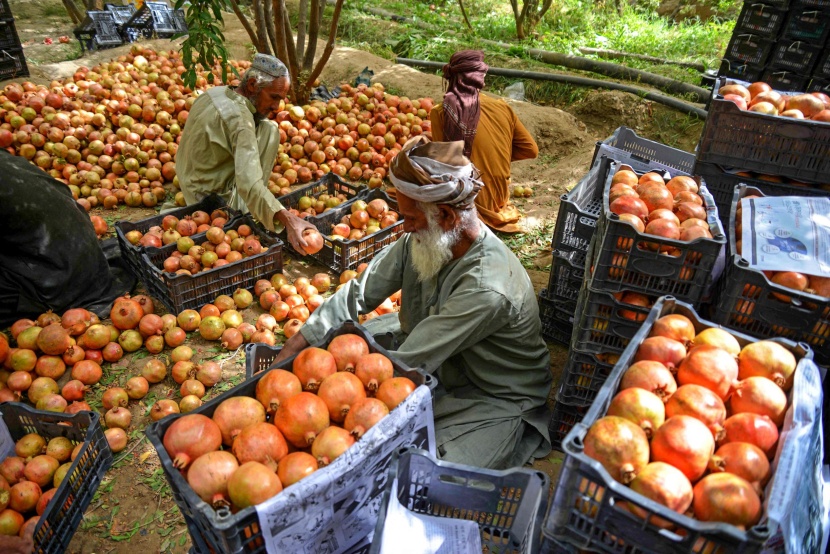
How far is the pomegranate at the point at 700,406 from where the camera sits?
5.18 feet

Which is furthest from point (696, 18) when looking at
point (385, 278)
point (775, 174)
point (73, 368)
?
point (73, 368)

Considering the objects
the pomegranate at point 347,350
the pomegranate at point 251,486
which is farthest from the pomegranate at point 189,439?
the pomegranate at point 347,350

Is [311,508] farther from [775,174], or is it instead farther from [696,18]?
[696,18]

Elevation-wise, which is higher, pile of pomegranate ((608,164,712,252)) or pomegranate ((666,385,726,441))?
pile of pomegranate ((608,164,712,252))

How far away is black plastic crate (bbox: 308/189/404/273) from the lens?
4.48m

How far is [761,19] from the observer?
5.82 metres

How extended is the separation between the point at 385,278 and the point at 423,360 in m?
0.67

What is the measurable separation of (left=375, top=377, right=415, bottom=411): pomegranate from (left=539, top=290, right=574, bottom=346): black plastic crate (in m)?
2.03

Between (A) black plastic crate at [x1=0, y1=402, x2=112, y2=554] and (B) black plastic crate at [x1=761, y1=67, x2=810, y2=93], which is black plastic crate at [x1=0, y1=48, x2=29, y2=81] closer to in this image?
(A) black plastic crate at [x1=0, y1=402, x2=112, y2=554]

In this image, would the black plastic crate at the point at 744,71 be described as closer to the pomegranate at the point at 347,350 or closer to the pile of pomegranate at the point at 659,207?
the pile of pomegranate at the point at 659,207

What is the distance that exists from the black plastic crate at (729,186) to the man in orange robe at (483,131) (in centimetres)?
226

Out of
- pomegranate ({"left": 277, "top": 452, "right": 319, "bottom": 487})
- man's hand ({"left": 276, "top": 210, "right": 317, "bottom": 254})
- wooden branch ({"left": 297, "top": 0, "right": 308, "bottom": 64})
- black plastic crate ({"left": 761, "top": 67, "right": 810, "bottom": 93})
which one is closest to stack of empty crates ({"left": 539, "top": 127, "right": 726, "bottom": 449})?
pomegranate ({"left": 277, "top": 452, "right": 319, "bottom": 487})

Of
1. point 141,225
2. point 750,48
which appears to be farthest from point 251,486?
point 750,48

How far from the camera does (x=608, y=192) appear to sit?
2.78 metres
